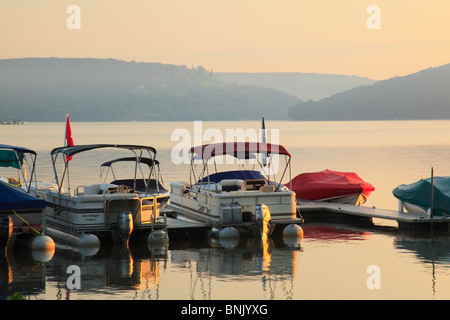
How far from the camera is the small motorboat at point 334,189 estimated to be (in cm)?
2922

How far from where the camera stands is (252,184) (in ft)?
A: 77.1

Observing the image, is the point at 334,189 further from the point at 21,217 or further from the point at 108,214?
the point at 21,217

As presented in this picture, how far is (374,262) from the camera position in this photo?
63.4 ft

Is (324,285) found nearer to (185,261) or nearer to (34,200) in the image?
(185,261)

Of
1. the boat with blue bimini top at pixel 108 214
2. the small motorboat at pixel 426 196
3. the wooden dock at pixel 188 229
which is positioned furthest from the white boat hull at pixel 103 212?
the small motorboat at pixel 426 196

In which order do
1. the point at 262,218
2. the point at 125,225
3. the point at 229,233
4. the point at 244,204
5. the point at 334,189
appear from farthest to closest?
the point at 334,189 → the point at 244,204 → the point at 229,233 → the point at 262,218 → the point at 125,225

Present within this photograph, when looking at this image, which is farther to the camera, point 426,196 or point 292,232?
point 426,196

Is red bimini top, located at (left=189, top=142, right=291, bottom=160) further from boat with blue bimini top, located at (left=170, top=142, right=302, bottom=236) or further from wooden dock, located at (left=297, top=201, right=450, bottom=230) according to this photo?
wooden dock, located at (left=297, top=201, right=450, bottom=230)

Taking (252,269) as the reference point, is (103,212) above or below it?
above

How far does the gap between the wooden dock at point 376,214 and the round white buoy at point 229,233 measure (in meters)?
3.97

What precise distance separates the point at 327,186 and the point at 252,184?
679cm

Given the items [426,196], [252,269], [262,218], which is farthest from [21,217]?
[426,196]

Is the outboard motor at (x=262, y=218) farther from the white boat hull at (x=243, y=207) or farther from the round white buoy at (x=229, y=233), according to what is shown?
the round white buoy at (x=229, y=233)

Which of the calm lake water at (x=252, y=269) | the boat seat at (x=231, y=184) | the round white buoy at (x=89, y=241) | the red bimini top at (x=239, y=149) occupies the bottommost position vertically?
the calm lake water at (x=252, y=269)
